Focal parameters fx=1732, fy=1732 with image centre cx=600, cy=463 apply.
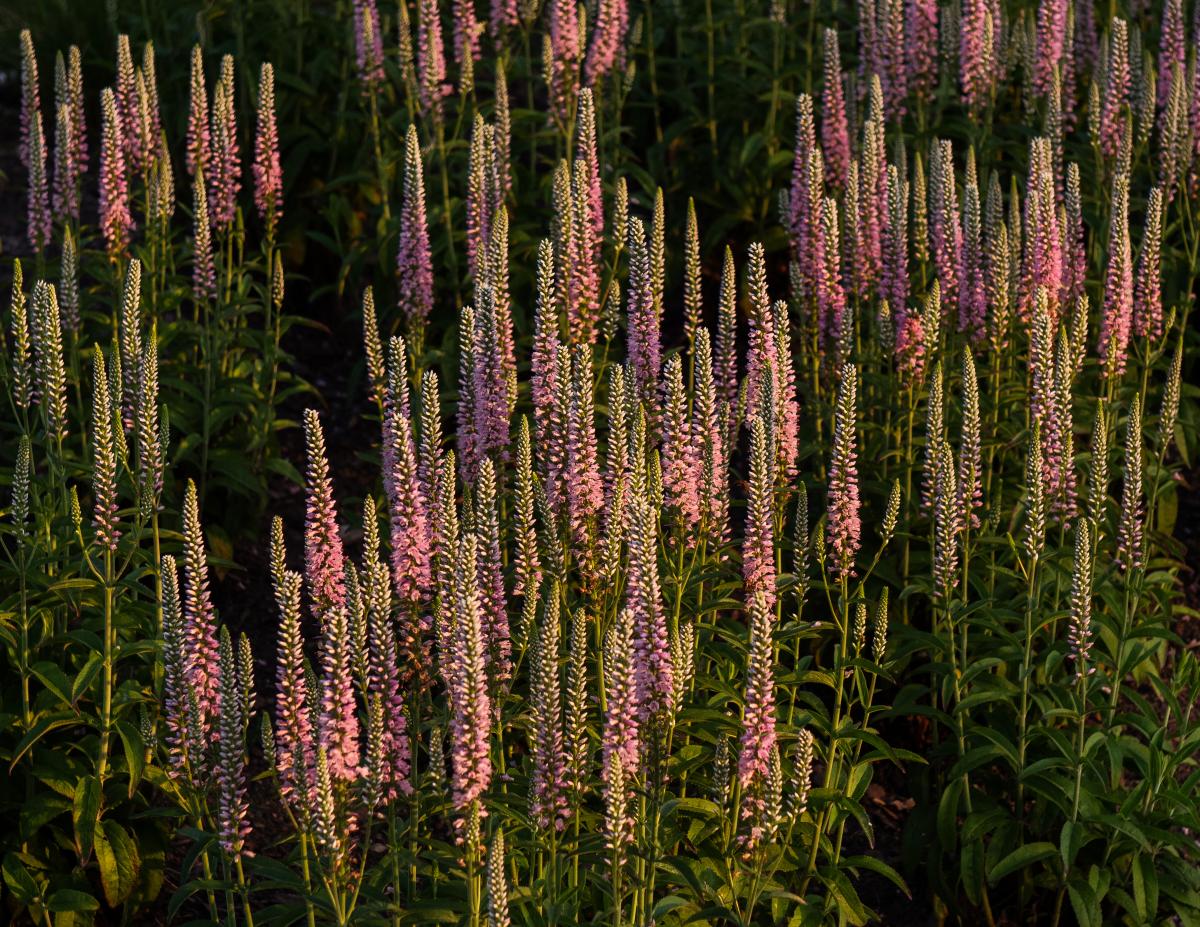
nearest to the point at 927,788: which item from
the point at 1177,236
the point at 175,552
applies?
the point at 175,552

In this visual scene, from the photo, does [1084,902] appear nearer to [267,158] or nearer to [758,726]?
[758,726]

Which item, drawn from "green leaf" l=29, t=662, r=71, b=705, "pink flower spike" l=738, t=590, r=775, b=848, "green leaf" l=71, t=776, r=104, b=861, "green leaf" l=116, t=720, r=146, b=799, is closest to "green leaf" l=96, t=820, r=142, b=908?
"green leaf" l=71, t=776, r=104, b=861

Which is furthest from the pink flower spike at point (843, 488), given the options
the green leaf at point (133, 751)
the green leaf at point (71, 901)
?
the green leaf at point (71, 901)

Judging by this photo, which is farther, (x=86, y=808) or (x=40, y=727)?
(x=86, y=808)

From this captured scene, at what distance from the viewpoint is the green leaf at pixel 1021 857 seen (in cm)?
772

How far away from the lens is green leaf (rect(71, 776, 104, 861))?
7.59 m

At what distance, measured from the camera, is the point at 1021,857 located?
7727mm

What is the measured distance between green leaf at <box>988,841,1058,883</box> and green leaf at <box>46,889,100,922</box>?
397cm

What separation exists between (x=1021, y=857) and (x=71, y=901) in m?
4.19

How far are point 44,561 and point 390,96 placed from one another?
5.78 metres

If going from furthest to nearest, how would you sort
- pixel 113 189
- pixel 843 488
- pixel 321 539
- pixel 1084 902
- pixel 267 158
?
pixel 267 158 → pixel 113 189 → pixel 1084 902 → pixel 843 488 → pixel 321 539

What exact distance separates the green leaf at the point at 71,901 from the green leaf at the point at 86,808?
0.69 feet

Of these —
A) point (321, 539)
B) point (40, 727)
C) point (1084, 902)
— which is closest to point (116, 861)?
point (40, 727)

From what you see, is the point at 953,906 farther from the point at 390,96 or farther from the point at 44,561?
the point at 390,96
